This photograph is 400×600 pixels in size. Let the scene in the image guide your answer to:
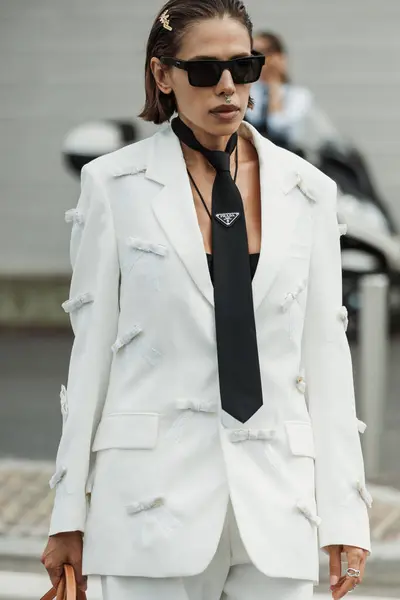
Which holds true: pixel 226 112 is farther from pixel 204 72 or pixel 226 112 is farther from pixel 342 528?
pixel 342 528

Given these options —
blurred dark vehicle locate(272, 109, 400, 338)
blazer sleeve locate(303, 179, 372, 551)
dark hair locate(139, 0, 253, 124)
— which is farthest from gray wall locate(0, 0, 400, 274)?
blazer sleeve locate(303, 179, 372, 551)

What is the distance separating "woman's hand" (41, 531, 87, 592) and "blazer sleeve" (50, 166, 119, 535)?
28 millimetres

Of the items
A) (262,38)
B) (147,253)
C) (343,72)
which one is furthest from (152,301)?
(343,72)

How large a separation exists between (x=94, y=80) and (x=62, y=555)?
12139 mm

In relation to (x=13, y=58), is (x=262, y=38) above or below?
above

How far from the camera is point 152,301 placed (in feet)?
10.3

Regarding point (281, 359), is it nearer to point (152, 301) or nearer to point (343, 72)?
point (152, 301)

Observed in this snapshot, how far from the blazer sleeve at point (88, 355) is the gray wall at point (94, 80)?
11.5m

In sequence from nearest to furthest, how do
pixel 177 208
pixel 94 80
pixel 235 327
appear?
pixel 235 327 → pixel 177 208 → pixel 94 80

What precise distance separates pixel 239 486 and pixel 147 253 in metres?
0.49

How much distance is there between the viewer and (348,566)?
322cm

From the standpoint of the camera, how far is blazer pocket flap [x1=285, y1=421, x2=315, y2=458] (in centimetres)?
316

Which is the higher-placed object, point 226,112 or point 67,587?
point 226,112

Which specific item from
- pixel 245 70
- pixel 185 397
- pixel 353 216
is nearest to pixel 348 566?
pixel 185 397
